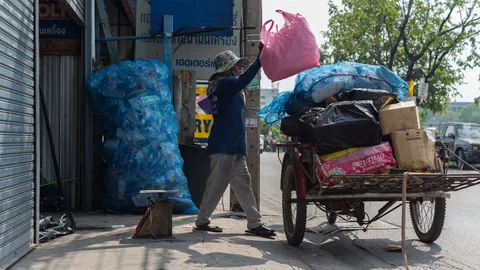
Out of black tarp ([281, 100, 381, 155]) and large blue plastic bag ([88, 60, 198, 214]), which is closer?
black tarp ([281, 100, 381, 155])

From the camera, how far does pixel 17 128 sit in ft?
19.4

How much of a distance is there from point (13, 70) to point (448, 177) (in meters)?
4.00

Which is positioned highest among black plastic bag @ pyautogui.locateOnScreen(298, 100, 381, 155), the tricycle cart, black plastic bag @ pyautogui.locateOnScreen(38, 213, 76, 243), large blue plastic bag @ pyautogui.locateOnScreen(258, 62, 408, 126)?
large blue plastic bag @ pyautogui.locateOnScreen(258, 62, 408, 126)

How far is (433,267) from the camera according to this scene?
6.64m

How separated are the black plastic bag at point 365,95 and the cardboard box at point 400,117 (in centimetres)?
26

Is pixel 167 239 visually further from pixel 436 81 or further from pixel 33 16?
pixel 436 81

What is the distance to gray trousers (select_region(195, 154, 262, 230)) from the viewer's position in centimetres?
793

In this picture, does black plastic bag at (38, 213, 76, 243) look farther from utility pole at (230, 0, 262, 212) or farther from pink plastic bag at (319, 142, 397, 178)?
utility pole at (230, 0, 262, 212)

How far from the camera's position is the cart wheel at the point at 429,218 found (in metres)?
7.33

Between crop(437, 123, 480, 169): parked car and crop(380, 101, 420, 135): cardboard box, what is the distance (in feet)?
65.5

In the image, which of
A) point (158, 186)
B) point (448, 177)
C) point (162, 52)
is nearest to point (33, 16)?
point (158, 186)

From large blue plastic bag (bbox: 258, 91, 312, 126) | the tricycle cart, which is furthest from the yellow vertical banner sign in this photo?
the tricycle cart

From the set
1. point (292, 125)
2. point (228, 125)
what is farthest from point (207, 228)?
point (292, 125)

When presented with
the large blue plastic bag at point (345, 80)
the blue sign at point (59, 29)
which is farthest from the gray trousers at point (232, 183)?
the blue sign at point (59, 29)
